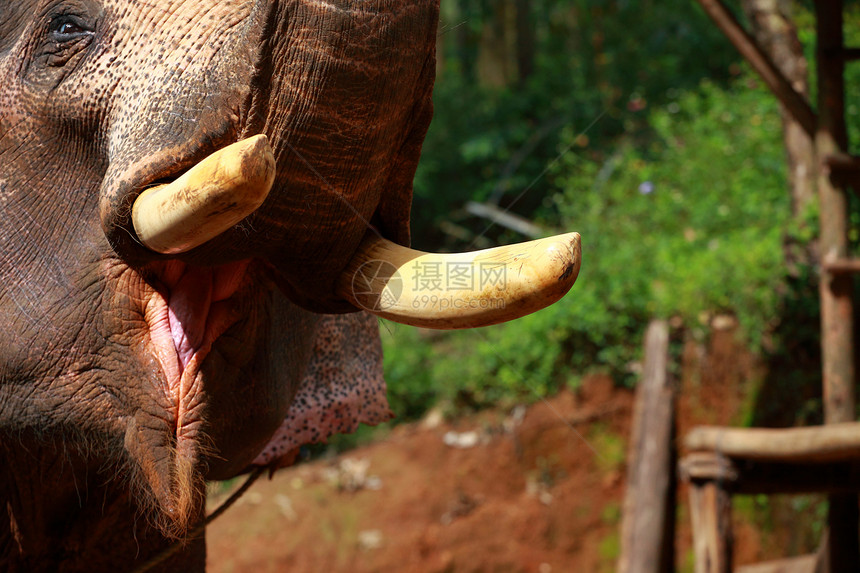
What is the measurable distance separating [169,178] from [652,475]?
166 inches

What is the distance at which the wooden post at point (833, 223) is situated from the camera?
4027 mm

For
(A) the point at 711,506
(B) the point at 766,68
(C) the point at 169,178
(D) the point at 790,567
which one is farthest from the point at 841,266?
(C) the point at 169,178

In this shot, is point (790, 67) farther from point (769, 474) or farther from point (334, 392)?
point (334, 392)

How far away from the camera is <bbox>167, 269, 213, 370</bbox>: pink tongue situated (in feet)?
4.92

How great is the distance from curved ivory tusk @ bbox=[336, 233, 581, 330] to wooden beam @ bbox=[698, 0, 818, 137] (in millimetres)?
3194

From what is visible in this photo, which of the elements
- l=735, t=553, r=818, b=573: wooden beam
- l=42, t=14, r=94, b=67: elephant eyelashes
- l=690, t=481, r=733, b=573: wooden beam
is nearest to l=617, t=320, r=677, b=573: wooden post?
l=735, t=553, r=818, b=573: wooden beam

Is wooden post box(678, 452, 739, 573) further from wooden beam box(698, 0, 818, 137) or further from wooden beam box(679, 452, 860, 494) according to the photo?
wooden beam box(698, 0, 818, 137)

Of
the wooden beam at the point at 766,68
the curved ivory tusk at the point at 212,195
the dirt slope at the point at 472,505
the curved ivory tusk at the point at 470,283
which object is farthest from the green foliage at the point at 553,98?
the curved ivory tusk at the point at 212,195

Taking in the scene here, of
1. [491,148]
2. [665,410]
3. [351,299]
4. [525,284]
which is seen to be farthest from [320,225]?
[491,148]

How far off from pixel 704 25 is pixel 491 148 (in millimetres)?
2385

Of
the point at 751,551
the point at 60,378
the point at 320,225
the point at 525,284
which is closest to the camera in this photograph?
the point at 525,284

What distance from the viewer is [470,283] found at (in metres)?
1.26

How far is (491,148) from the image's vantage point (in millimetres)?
8625

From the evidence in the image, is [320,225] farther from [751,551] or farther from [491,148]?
[491,148]
